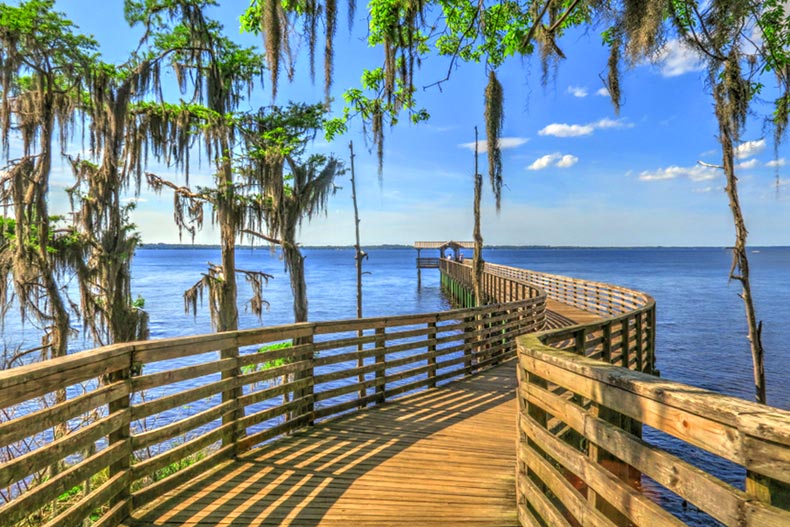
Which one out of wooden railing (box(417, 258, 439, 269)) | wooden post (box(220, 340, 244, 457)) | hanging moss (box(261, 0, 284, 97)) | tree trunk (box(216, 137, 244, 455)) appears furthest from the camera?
wooden railing (box(417, 258, 439, 269))

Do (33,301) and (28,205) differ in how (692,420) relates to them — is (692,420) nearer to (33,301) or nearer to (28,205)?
(28,205)

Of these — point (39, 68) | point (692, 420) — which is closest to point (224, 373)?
point (692, 420)

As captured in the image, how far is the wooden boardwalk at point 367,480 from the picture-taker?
9.86 feet

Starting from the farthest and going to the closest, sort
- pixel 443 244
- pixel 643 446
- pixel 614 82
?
pixel 443 244 < pixel 614 82 < pixel 643 446

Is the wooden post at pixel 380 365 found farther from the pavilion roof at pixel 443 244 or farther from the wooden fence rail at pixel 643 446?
the pavilion roof at pixel 443 244

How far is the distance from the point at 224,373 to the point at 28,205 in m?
7.85

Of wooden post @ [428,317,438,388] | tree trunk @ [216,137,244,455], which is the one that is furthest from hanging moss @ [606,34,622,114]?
tree trunk @ [216,137,244,455]

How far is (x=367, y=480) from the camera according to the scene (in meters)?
3.61

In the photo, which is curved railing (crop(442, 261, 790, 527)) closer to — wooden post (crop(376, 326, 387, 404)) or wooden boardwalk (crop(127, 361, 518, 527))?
wooden boardwalk (crop(127, 361, 518, 527))

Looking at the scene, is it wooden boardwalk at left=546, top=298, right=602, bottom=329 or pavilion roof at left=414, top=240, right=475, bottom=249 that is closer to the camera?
wooden boardwalk at left=546, top=298, right=602, bottom=329

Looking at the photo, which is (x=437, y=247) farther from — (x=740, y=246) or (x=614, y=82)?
(x=614, y=82)

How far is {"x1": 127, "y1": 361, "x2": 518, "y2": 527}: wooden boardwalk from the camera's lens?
3.01m

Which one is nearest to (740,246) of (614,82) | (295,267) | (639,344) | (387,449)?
(639,344)

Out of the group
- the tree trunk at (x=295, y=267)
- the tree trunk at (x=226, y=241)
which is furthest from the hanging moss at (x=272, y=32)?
the tree trunk at (x=226, y=241)
